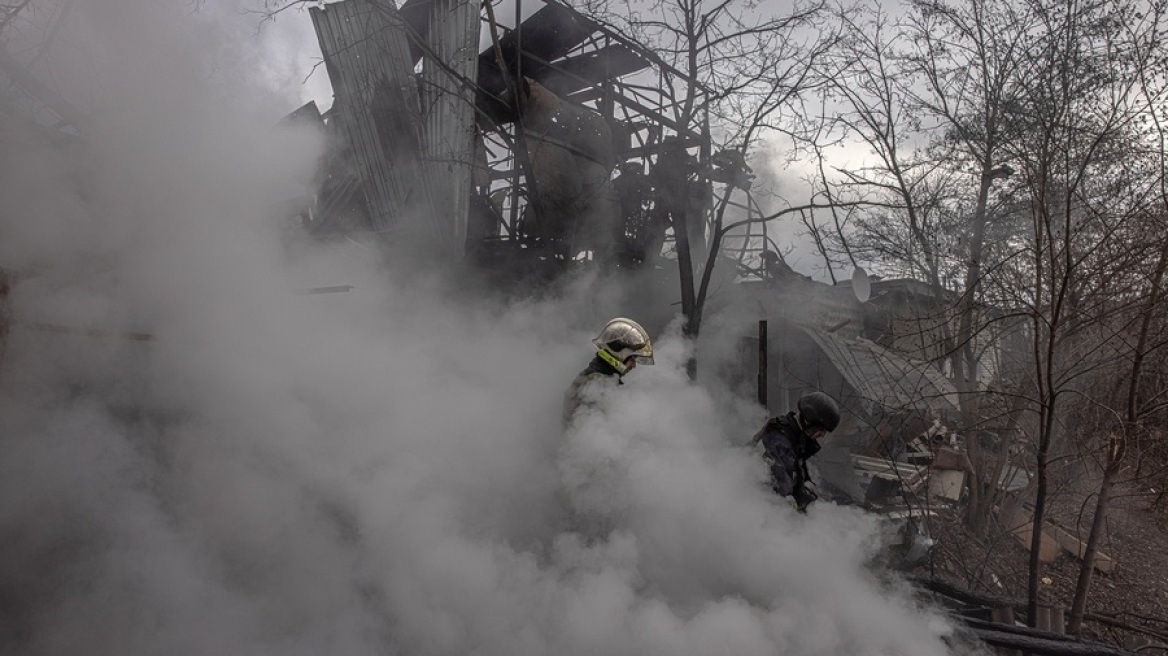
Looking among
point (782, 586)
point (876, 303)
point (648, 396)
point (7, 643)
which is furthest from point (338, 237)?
point (876, 303)

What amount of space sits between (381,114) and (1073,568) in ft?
31.5

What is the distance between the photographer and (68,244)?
414cm

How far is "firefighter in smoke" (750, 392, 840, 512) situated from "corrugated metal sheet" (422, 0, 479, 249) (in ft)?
15.2

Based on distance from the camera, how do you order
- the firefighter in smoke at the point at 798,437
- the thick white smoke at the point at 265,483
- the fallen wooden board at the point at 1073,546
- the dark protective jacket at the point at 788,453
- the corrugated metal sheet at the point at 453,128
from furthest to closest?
the corrugated metal sheet at the point at 453,128, the fallen wooden board at the point at 1073,546, the firefighter in smoke at the point at 798,437, the dark protective jacket at the point at 788,453, the thick white smoke at the point at 265,483

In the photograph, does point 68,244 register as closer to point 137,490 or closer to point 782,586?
point 137,490

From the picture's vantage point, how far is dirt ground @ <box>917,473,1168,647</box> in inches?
234

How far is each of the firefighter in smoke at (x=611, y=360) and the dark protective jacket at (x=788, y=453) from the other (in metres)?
1.05

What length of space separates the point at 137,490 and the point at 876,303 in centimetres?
1534

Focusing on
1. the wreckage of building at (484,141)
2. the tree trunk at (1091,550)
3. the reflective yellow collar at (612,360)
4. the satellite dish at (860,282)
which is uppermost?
the wreckage of building at (484,141)

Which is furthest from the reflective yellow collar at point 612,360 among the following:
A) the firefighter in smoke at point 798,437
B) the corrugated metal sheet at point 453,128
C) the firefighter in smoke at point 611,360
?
the corrugated metal sheet at point 453,128

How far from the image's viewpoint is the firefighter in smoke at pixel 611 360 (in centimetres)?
463

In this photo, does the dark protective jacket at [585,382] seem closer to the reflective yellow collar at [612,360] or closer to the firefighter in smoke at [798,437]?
the reflective yellow collar at [612,360]

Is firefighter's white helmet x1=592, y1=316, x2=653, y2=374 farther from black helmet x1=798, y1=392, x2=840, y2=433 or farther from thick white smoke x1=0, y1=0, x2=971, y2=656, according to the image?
black helmet x1=798, y1=392, x2=840, y2=433

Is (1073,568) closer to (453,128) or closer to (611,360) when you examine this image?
(611,360)
